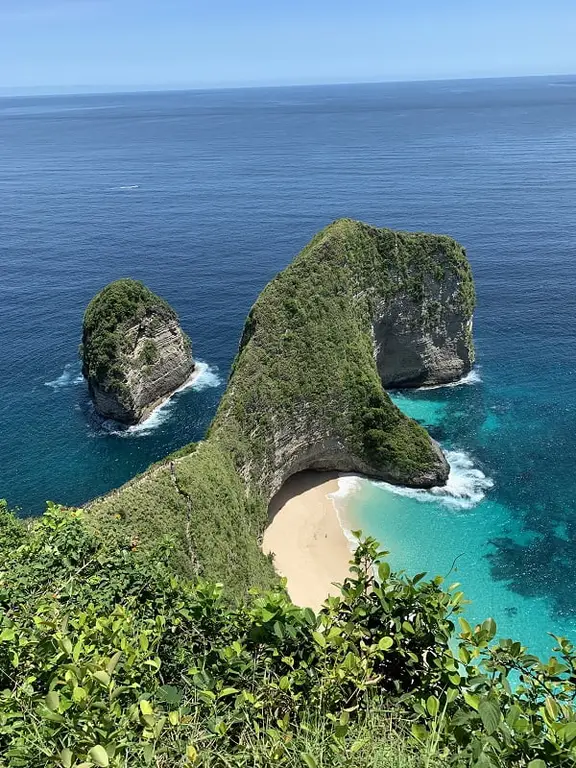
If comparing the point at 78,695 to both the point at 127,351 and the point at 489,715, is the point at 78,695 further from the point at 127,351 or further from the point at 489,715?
the point at 127,351

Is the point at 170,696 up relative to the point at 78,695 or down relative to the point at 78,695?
down

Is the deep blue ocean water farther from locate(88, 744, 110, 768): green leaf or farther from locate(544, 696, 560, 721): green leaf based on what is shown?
locate(88, 744, 110, 768): green leaf

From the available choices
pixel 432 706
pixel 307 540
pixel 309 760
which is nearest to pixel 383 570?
pixel 432 706

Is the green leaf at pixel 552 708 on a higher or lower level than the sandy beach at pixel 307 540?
higher

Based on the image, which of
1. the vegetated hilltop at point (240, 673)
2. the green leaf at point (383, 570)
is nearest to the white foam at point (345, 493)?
the vegetated hilltop at point (240, 673)

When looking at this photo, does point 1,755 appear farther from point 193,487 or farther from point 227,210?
point 227,210

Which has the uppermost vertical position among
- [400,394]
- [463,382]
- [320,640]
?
[320,640]

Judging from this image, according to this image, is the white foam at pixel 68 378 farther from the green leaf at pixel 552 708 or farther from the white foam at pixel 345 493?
the green leaf at pixel 552 708
